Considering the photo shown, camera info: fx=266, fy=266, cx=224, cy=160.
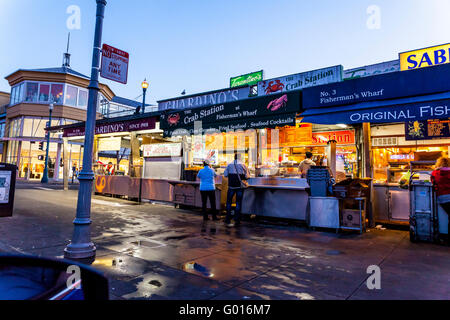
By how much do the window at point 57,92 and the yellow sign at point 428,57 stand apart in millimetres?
33899

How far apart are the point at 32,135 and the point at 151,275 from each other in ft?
116

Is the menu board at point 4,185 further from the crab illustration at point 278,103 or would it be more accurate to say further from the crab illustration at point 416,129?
the crab illustration at point 416,129

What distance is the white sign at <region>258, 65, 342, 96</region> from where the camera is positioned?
37.4 ft

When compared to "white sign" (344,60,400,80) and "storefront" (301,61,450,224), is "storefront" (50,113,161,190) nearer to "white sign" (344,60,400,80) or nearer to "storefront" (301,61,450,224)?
"storefront" (301,61,450,224)

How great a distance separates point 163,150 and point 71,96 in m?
26.0

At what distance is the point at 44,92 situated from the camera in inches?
1247

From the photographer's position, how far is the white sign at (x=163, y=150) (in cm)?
1207

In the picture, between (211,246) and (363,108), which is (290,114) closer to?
(363,108)

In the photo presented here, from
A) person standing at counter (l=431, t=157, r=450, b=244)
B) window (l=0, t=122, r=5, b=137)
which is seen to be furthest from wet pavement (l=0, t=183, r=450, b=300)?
window (l=0, t=122, r=5, b=137)

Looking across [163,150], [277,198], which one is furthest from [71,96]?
[277,198]

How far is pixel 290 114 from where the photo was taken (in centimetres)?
827

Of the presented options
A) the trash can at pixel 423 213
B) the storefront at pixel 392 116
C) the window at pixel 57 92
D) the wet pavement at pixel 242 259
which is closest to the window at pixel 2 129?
the window at pixel 57 92

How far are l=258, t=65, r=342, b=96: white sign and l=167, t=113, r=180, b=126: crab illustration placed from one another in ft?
12.3
